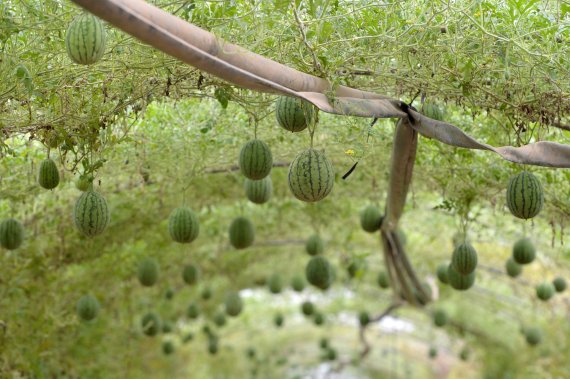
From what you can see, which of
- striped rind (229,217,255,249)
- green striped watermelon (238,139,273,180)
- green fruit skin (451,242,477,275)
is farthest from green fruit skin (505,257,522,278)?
green striped watermelon (238,139,273,180)

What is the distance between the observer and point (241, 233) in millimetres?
7430

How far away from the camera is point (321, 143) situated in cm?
674

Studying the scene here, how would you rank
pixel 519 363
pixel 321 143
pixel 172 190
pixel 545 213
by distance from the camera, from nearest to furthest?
pixel 321 143
pixel 545 213
pixel 172 190
pixel 519 363

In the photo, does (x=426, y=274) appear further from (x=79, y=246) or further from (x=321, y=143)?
(x=321, y=143)

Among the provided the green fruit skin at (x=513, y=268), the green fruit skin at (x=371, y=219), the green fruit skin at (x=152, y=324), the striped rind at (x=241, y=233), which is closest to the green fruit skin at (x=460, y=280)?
the green fruit skin at (x=371, y=219)

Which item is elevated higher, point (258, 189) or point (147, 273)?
point (258, 189)

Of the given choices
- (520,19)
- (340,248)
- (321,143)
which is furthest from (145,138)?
(340,248)

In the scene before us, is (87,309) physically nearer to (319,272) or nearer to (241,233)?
(241,233)

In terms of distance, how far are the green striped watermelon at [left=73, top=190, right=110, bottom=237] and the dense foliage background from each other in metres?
0.26

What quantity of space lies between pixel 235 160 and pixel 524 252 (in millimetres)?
2764

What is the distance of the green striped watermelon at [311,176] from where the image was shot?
4238 millimetres

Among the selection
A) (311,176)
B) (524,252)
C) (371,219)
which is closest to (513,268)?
Answer: (524,252)

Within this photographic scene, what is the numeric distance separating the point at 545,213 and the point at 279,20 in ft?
14.4

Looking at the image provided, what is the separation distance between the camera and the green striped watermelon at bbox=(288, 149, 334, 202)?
167 inches
